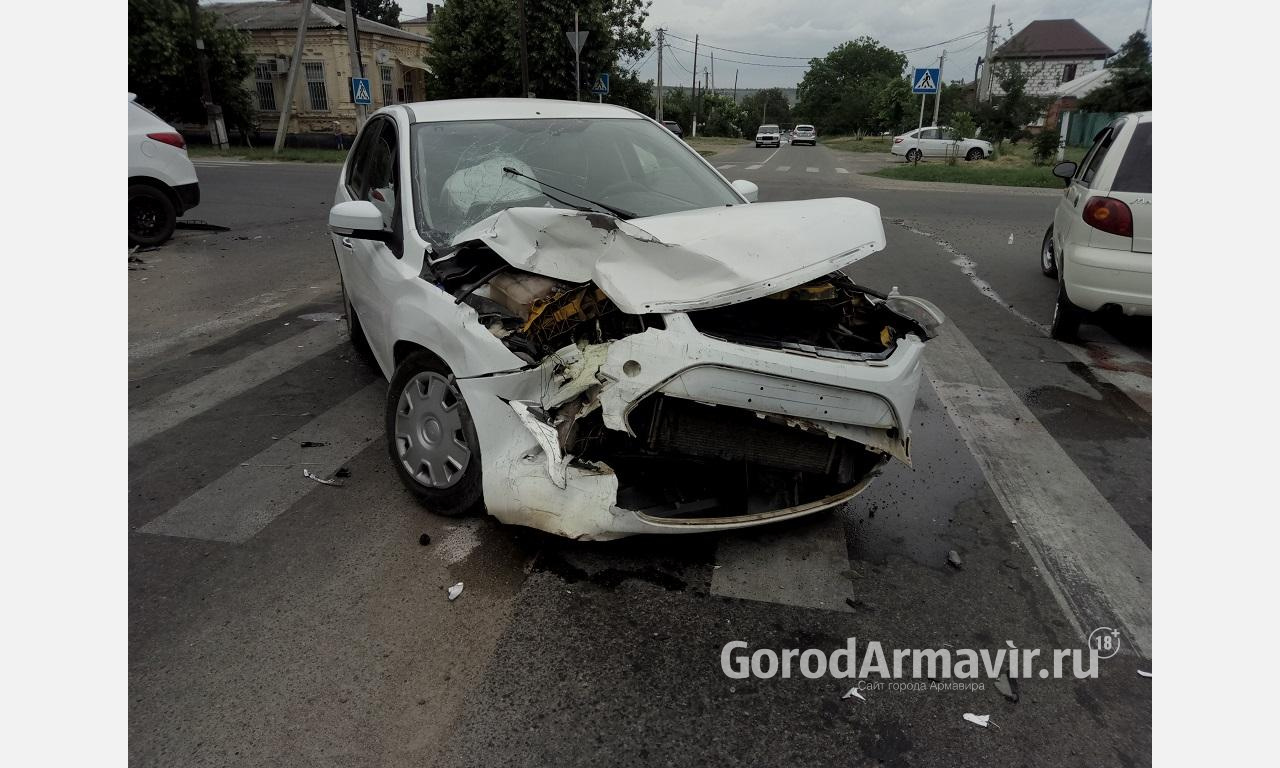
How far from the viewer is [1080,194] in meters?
6.27

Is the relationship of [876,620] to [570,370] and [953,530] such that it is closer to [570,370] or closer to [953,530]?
[953,530]

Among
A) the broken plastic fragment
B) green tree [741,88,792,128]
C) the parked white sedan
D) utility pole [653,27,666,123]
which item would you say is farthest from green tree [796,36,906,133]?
the broken plastic fragment

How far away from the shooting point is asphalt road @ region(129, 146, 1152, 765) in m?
2.31

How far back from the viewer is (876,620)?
2828mm

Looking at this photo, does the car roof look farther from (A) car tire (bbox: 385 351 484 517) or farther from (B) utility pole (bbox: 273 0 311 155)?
(B) utility pole (bbox: 273 0 311 155)

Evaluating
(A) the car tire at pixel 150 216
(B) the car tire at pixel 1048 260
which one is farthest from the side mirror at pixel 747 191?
(A) the car tire at pixel 150 216

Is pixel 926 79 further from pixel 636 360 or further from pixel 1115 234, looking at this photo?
pixel 636 360

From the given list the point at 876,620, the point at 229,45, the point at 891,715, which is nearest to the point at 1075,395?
the point at 876,620

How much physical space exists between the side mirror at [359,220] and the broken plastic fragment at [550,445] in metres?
1.49

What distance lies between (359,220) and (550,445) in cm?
168

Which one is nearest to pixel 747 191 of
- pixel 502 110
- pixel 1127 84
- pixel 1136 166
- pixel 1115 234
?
pixel 502 110

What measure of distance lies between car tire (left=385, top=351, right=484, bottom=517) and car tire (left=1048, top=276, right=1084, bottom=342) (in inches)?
199

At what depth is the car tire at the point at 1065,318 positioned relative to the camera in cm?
616

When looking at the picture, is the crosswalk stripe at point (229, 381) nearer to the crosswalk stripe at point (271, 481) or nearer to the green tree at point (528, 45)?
the crosswalk stripe at point (271, 481)
